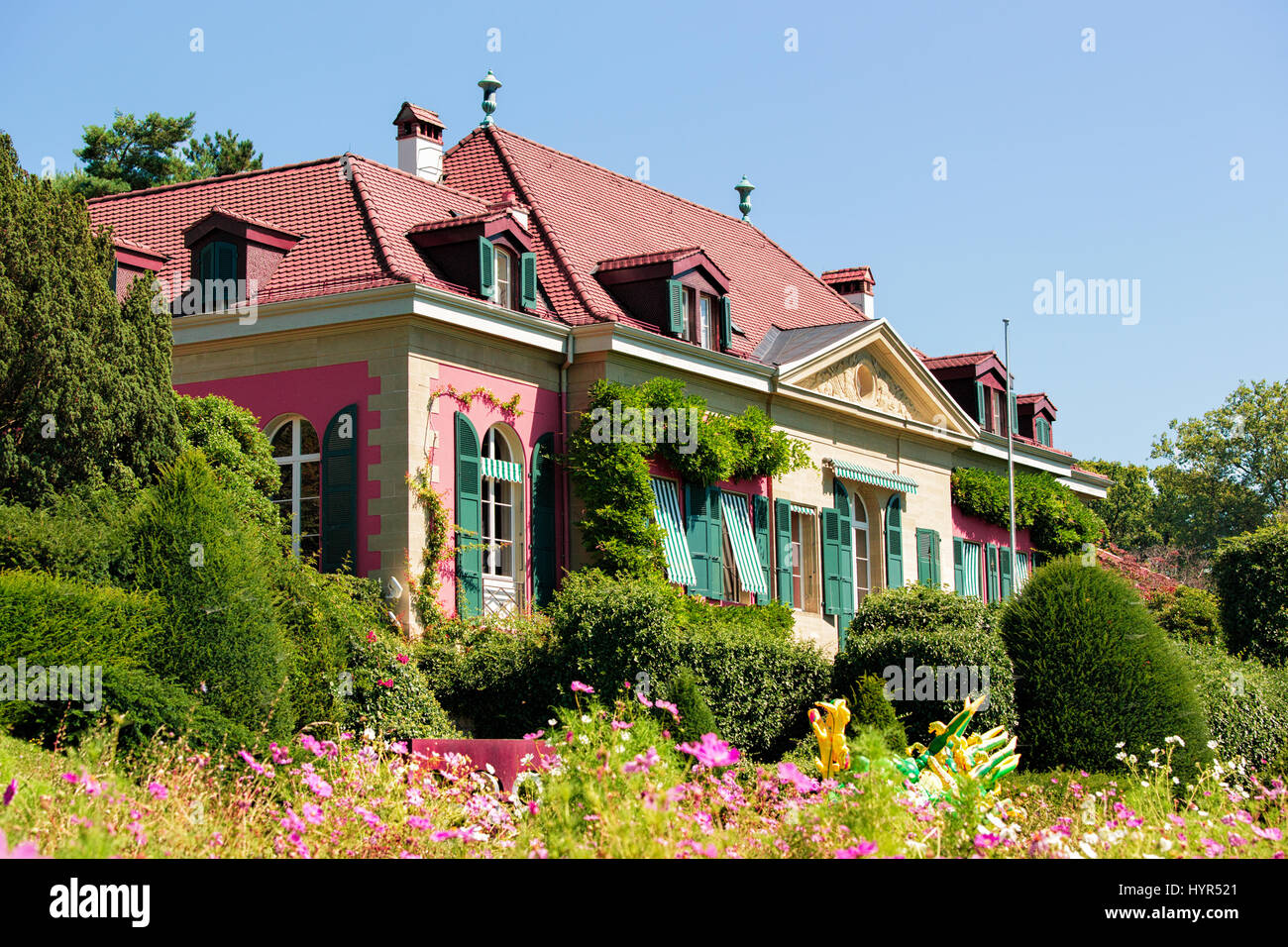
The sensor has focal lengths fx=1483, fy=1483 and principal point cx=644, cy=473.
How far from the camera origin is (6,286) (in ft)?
52.0

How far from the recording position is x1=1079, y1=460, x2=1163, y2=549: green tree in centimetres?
7488

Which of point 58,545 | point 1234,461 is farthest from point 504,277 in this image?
point 1234,461

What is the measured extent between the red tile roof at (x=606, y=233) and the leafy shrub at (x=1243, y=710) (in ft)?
32.8

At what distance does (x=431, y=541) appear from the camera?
20.1m

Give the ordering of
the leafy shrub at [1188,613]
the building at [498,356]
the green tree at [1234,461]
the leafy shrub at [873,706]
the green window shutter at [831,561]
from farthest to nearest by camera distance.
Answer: the green tree at [1234,461]
the leafy shrub at [1188,613]
the green window shutter at [831,561]
the building at [498,356]
the leafy shrub at [873,706]

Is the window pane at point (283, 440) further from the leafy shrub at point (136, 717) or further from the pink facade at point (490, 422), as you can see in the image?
the leafy shrub at point (136, 717)

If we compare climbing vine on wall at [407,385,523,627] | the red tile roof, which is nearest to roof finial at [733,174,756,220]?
the red tile roof

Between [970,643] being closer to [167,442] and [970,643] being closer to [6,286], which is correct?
[167,442]

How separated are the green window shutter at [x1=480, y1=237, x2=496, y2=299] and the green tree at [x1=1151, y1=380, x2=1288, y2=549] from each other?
58.0m

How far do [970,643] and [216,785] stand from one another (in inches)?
397

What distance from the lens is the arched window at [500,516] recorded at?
70.4 ft

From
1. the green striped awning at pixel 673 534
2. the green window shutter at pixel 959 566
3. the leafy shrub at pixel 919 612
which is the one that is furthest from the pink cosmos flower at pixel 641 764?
the green window shutter at pixel 959 566

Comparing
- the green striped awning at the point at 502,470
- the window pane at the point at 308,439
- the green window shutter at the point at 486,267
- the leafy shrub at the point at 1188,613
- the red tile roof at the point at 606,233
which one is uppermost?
the red tile roof at the point at 606,233
